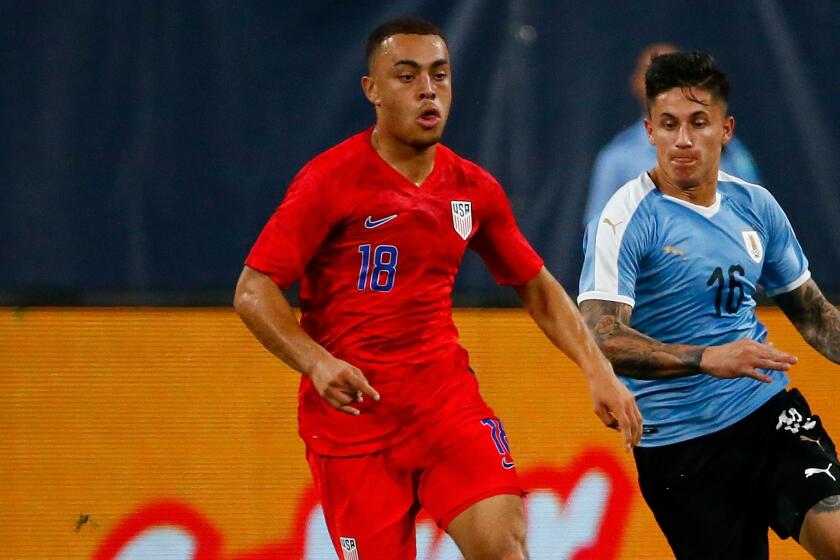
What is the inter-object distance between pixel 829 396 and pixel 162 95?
9.99 ft

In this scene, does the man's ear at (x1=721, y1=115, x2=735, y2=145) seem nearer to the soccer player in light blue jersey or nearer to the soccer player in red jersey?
the soccer player in light blue jersey

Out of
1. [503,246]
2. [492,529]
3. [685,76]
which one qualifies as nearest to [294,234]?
[503,246]

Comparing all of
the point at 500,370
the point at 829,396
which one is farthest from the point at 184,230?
the point at 829,396

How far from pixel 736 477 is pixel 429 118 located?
59.9 inches

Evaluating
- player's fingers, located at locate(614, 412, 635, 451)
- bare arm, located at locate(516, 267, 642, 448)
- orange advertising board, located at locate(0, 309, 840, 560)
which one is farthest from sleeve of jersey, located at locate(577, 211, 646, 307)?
orange advertising board, located at locate(0, 309, 840, 560)

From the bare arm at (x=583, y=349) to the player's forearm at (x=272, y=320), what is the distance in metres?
0.84

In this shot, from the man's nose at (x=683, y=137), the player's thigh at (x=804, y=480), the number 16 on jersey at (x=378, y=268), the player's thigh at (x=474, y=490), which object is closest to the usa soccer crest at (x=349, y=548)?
the player's thigh at (x=474, y=490)

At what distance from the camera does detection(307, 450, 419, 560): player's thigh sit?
4059 mm

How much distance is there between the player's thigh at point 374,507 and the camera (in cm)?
406

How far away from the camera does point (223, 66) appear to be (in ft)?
18.2

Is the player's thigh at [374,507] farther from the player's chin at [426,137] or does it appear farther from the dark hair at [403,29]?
the dark hair at [403,29]

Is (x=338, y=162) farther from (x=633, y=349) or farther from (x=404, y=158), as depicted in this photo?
(x=633, y=349)

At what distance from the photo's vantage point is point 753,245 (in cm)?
449

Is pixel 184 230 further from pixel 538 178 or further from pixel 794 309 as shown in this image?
pixel 794 309
